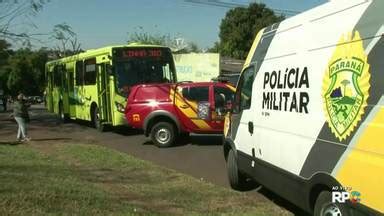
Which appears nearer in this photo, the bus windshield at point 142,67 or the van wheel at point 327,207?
the van wheel at point 327,207

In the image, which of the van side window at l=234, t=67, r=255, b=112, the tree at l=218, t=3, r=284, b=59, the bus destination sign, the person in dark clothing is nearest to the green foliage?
the tree at l=218, t=3, r=284, b=59

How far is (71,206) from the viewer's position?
7656 millimetres

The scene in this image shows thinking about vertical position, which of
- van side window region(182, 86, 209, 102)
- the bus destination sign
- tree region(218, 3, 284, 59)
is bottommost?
van side window region(182, 86, 209, 102)

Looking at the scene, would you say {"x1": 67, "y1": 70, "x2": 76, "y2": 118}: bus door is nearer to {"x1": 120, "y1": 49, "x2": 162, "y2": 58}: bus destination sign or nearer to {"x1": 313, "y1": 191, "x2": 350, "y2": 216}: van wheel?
{"x1": 120, "y1": 49, "x2": 162, "y2": 58}: bus destination sign

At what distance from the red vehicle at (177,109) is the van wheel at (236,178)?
22.8 ft

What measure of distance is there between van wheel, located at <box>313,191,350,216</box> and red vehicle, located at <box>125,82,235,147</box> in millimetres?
10746

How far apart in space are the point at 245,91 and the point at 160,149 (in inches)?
311

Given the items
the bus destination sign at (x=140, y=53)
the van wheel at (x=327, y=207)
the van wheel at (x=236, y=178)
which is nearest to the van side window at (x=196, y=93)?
the bus destination sign at (x=140, y=53)

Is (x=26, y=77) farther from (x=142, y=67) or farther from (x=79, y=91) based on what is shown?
(x=142, y=67)

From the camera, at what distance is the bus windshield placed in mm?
21188

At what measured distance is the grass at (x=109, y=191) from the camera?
7.70 m

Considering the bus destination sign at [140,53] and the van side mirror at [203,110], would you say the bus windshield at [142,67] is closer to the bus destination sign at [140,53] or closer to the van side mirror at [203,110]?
the bus destination sign at [140,53]

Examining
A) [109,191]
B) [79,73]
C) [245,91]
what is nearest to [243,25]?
[79,73]

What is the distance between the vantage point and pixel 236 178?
32.6 ft
